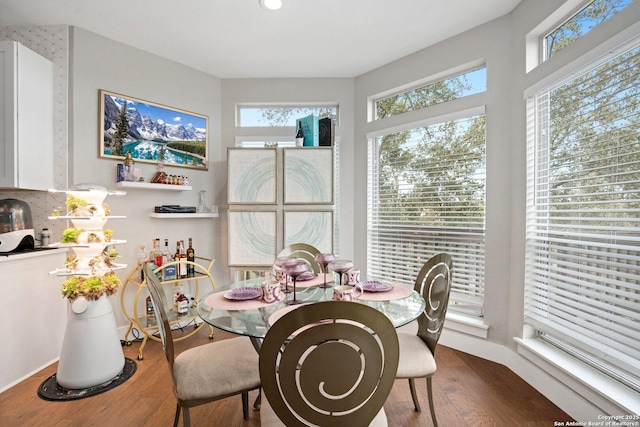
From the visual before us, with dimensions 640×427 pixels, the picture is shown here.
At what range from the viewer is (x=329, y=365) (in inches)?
41.9

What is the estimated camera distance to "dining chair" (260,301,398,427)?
104 cm

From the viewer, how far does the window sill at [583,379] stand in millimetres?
1642

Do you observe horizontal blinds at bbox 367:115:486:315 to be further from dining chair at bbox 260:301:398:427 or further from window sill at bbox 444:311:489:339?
dining chair at bbox 260:301:398:427

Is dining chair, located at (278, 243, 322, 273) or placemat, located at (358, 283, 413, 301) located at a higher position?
dining chair, located at (278, 243, 322, 273)

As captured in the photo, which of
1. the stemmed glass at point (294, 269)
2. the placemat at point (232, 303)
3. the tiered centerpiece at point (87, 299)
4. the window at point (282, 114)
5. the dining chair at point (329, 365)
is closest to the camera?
the dining chair at point (329, 365)

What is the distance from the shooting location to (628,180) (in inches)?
67.4

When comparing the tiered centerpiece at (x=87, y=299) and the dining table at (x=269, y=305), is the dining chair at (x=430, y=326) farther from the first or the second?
the tiered centerpiece at (x=87, y=299)

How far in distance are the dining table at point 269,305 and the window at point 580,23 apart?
6.52ft

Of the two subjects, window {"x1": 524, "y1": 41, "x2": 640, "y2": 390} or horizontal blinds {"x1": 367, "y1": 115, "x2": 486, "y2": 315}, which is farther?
horizontal blinds {"x1": 367, "y1": 115, "x2": 486, "y2": 315}

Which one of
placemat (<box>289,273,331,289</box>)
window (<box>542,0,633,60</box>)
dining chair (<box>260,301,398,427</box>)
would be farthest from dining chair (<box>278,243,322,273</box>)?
window (<box>542,0,633,60</box>)

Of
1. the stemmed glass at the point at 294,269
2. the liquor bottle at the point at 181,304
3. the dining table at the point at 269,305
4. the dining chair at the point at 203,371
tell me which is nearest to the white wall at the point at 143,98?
the liquor bottle at the point at 181,304

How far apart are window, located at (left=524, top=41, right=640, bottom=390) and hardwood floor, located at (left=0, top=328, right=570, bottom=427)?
484 mm

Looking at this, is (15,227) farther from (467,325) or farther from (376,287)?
(467,325)

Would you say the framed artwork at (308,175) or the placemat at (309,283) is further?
the framed artwork at (308,175)
